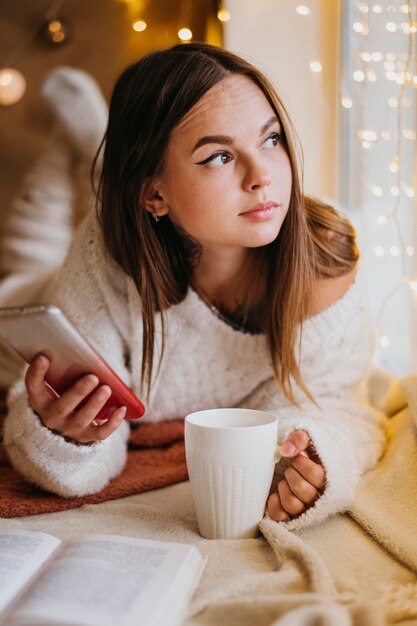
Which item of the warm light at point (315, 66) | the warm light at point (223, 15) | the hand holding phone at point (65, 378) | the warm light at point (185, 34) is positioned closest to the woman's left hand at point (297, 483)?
the hand holding phone at point (65, 378)

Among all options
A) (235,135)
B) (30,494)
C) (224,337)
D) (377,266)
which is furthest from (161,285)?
(377,266)

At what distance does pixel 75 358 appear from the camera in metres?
0.88

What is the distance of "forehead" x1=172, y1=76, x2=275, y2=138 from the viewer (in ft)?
3.28

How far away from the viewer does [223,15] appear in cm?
166

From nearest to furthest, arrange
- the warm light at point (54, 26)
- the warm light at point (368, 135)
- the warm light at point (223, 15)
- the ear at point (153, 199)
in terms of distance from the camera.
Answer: the ear at point (153, 199)
the warm light at point (368, 135)
the warm light at point (223, 15)
the warm light at point (54, 26)

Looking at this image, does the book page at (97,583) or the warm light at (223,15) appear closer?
the book page at (97,583)

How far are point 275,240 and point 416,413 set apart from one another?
14.4 inches

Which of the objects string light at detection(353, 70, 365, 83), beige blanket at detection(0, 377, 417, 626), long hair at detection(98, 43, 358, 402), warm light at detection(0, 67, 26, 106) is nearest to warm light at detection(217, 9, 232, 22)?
string light at detection(353, 70, 365, 83)

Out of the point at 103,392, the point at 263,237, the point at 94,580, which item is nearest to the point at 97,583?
the point at 94,580

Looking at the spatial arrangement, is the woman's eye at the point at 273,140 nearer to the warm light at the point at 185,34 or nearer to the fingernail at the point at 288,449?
Answer: the fingernail at the point at 288,449

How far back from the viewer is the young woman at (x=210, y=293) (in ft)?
3.22

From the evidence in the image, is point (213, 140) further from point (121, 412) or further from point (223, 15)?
point (223, 15)

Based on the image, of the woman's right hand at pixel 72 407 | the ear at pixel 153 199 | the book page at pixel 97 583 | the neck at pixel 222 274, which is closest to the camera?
the book page at pixel 97 583

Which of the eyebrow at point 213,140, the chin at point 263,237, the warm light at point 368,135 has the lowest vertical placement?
the chin at point 263,237
